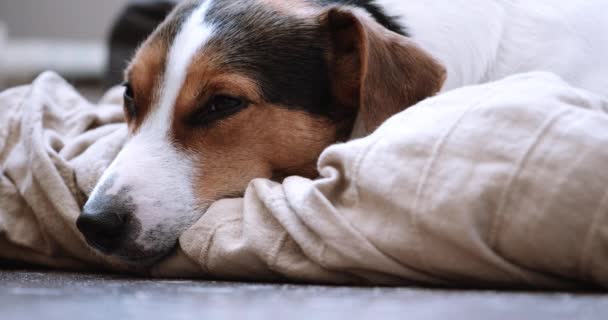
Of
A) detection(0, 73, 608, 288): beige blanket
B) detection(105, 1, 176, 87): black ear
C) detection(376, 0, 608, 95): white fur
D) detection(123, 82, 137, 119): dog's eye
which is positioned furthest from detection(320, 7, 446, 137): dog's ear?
detection(105, 1, 176, 87): black ear

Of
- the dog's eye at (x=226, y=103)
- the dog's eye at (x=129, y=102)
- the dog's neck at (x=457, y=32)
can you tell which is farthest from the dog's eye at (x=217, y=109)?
the dog's neck at (x=457, y=32)

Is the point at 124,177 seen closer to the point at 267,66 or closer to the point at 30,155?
the point at 30,155

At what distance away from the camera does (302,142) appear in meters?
1.40

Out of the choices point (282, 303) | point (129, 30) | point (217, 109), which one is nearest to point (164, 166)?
point (217, 109)

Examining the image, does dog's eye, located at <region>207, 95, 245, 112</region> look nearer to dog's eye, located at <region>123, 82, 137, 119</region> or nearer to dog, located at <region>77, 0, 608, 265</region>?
dog, located at <region>77, 0, 608, 265</region>

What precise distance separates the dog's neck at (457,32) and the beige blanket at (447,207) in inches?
16.2

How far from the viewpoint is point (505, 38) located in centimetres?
156

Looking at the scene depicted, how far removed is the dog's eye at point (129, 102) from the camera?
4.82ft

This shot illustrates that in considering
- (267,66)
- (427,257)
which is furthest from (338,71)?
(427,257)

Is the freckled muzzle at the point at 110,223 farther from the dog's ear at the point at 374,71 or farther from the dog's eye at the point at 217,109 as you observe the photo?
the dog's ear at the point at 374,71

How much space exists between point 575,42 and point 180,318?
1094mm

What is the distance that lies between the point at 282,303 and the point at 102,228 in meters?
0.43

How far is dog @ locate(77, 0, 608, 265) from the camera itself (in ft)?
4.28

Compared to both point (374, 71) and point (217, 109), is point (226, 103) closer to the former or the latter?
point (217, 109)
